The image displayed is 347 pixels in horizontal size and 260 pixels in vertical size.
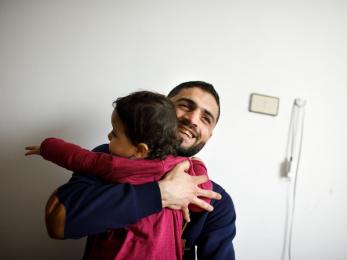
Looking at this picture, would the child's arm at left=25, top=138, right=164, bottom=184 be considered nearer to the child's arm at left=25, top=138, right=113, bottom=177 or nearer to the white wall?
the child's arm at left=25, top=138, right=113, bottom=177

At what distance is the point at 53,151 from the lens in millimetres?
626

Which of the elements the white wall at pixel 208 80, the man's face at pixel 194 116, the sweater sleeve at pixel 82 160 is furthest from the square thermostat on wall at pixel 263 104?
the sweater sleeve at pixel 82 160

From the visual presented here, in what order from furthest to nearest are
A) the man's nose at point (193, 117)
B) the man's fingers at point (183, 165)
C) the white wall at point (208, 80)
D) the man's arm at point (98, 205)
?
the white wall at point (208, 80) → the man's nose at point (193, 117) → the man's fingers at point (183, 165) → the man's arm at point (98, 205)

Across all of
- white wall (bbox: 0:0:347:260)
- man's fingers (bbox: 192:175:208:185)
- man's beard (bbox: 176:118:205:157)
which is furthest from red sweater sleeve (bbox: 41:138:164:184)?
white wall (bbox: 0:0:347:260)

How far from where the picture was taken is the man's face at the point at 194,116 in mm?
884

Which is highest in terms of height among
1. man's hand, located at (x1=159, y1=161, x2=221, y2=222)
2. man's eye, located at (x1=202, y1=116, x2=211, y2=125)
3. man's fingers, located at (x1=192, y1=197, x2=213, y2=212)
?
man's eye, located at (x1=202, y1=116, x2=211, y2=125)

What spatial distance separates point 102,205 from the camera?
556mm

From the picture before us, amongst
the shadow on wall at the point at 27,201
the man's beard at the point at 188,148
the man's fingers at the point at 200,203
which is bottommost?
the shadow on wall at the point at 27,201

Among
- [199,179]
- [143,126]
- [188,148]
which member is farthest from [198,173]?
[143,126]

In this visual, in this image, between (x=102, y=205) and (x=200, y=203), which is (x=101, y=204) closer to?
(x=102, y=205)

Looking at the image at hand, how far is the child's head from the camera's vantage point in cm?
62

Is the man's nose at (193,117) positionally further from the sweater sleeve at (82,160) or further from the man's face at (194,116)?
the sweater sleeve at (82,160)

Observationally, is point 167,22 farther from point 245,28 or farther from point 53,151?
point 53,151

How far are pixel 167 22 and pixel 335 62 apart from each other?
0.87m
